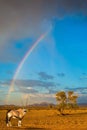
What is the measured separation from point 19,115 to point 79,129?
346 inches

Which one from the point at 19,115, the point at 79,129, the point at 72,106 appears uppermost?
the point at 72,106

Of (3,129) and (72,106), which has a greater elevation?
(72,106)

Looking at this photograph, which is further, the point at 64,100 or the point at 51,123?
the point at 64,100

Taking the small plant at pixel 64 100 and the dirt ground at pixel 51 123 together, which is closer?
the dirt ground at pixel 51 123

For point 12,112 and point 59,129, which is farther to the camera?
point 12,112

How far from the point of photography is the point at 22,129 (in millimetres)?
32750

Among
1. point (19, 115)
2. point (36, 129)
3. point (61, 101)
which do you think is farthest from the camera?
point (61, 101)

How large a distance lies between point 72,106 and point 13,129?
65.2 metres

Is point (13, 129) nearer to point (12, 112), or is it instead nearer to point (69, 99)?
point (12, 112)

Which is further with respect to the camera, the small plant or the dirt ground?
the small plant

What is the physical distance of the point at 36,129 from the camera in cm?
3253

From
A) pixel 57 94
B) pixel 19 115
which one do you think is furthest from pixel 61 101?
pixel 19 115

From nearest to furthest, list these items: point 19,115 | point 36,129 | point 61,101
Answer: point 36,129
point 19,115
point 61,101

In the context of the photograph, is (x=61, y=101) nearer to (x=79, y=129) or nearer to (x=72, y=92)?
(x=72, y=92)
